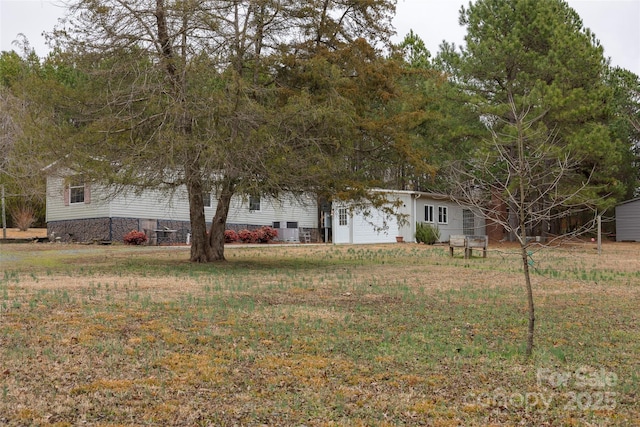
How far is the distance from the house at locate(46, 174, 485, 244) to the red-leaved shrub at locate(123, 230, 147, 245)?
1.08 m

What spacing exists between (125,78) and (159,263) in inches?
198

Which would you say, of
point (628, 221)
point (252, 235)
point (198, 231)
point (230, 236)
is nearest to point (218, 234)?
point (198, 231)

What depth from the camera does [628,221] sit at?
39.6m

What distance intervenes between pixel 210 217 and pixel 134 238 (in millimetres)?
4836

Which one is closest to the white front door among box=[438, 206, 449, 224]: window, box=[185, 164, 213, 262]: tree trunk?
box=[438, 206, 449, 224]: window

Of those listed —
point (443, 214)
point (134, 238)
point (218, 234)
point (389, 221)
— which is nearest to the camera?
point (218, 234)

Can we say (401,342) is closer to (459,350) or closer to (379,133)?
(459,350)

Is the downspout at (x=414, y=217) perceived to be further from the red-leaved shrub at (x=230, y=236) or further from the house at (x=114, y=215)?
the red-leaved shrub at (x=230, y=236)

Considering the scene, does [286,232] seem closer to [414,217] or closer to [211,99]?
[414,217]

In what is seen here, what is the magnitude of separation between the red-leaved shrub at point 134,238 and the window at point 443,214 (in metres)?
16.2

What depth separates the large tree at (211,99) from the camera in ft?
47.4

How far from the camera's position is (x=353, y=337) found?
317 inches

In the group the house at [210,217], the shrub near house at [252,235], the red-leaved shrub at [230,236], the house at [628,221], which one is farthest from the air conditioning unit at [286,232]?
the house at [628,221]

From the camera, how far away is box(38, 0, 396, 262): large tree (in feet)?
47.4
